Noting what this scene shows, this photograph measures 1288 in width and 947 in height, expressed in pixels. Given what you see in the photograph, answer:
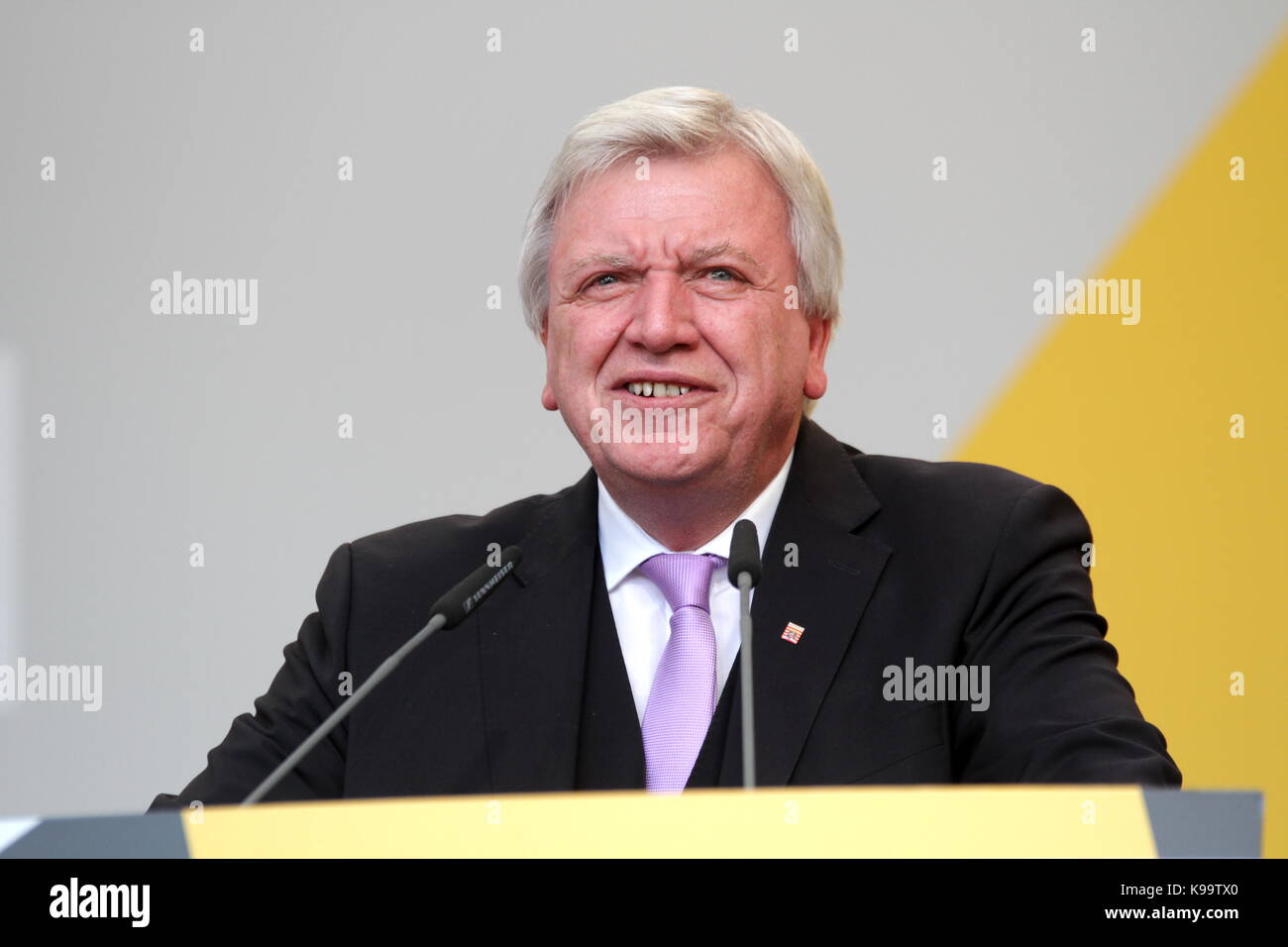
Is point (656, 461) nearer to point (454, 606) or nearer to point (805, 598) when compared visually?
point (805, 598)

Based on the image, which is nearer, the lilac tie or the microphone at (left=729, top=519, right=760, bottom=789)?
the microphone at (left=729, top=519, right=760, bottom=789)

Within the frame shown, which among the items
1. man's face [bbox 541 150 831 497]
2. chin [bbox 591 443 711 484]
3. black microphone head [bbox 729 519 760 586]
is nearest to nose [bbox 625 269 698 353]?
man's face [bbox 541 150 831 497]

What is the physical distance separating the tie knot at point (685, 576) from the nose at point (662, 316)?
11.4 inches

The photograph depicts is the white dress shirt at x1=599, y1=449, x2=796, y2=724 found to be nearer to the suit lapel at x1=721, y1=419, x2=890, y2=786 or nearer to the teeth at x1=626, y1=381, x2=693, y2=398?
the suit lapel at x1=721, y1=419, x2=890, y2=786

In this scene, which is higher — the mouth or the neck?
the mouth

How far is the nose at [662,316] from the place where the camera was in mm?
2135

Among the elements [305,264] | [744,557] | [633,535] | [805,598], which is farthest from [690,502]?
[305,264]

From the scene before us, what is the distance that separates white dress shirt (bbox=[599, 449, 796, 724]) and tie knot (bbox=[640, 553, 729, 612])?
0.02 metres

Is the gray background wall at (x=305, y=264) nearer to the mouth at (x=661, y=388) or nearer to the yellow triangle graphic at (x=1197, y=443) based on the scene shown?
the yellow triangle graphic at (x=1197, y=443)

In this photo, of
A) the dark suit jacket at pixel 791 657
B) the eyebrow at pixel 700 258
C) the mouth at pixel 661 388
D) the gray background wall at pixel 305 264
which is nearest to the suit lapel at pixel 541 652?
the dark suit jacket at pixel 791 657

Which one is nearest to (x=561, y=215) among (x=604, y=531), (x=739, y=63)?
(x=604, y=531)

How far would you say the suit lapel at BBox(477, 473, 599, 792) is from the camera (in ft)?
6.48
